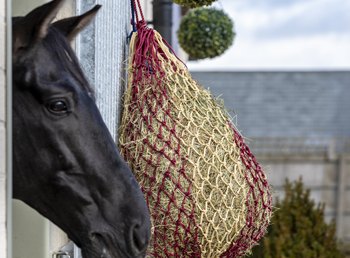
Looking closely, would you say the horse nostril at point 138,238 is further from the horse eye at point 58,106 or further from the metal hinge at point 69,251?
the metal hinge at point 69,251

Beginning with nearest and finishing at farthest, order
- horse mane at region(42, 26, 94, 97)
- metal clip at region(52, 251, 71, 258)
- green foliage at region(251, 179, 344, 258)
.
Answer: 1. horse mane at region(42, 26, 94, 97)
2. metal clip at region(52, 251, 71, 258)
3. green foliage at region(251, 179, 344, 258)

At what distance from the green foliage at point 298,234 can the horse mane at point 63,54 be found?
186 inches

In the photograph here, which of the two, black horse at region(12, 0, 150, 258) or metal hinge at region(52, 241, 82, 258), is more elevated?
black horse at region(12, 0, 150, 258)

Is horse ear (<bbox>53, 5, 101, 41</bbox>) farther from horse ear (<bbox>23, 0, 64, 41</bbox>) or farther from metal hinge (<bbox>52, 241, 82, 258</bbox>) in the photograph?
metal hinge (<bbox>52, 241, 82, 258</bbox>)

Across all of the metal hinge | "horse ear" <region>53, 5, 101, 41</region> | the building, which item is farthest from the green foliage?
the building

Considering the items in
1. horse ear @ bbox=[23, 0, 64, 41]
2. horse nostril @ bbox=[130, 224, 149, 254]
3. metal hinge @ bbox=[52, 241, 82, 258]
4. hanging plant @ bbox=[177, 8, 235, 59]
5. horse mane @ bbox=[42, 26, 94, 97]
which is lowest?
metal hinge @ bbox=[52, 241, 82, 258]

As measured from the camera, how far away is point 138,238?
93.4 inches

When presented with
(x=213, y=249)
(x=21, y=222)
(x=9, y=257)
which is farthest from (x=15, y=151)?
(x=213, y=249)

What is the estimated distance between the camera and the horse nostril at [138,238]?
2.35 metres

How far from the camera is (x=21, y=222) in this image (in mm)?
3029

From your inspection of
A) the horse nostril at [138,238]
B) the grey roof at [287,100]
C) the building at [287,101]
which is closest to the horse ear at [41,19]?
the horse nostril at [138,238]

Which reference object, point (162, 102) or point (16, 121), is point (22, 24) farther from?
point (162, 102)

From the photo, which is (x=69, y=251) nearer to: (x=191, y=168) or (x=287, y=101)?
(x=191, y=168)

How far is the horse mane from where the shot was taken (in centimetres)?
226
